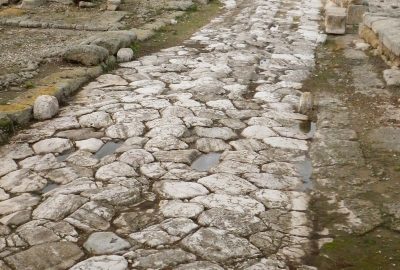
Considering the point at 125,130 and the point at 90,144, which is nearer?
the point at 90,144

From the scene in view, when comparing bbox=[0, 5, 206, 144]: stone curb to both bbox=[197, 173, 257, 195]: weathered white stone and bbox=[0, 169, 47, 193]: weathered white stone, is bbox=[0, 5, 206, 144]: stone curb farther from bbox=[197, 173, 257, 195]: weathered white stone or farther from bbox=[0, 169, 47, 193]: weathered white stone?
bbox=[197, 173, 257, 195]: weathered white stone

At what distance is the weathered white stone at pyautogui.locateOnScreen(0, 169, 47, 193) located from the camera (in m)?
4.36

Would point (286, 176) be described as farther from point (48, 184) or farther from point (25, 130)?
point (25, 130)

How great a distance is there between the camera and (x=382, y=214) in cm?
399

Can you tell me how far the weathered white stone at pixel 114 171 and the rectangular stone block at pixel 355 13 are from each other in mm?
7877

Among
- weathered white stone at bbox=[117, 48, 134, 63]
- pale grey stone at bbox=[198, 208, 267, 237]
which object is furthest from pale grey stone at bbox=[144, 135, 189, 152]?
weathered white stone at bbox=[117, 48, 134, 63]

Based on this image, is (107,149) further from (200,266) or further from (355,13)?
(355,13)

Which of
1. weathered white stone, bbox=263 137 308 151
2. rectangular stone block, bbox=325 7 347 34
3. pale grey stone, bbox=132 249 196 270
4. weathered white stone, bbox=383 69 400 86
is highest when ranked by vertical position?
rectangular stone block, bbox=325 7 347 34

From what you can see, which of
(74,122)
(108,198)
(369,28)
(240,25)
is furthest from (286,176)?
(240,25)

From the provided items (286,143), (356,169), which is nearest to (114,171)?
(286,143)

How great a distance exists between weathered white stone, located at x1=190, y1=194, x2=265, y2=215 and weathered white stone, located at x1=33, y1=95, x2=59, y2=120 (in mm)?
2608

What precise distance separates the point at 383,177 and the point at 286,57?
15.0 ft

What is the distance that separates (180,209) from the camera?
4.01 m

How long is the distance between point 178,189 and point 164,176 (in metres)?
0.28
